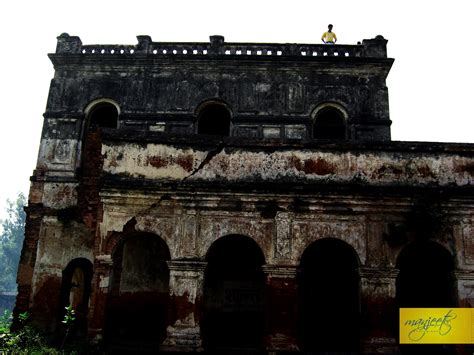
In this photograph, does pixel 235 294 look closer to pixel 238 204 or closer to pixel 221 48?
pixel 238 204

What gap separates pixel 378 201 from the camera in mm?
9000

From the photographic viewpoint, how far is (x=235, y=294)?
11.1 m

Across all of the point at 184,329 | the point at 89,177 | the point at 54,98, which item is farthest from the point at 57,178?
the point at 184,329

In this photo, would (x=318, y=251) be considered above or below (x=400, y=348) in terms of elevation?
above

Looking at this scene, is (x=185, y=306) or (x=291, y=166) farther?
(x=291, y=166)

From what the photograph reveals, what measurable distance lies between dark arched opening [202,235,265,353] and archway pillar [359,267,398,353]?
2890 millimetres

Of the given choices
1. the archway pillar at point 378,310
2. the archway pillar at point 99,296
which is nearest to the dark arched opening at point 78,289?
the archway pillar at point 99,296

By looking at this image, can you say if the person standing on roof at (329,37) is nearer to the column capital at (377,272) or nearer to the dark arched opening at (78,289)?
the column capital at (377,272)

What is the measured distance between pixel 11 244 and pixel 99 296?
43586mm

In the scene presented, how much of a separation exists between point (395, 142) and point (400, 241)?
6.24ft

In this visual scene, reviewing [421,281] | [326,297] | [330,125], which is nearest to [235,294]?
[326,297]

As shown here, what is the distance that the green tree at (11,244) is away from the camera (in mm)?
46125

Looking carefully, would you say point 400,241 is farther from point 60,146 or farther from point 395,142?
point 60,146

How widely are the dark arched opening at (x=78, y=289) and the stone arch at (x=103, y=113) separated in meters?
3.90
